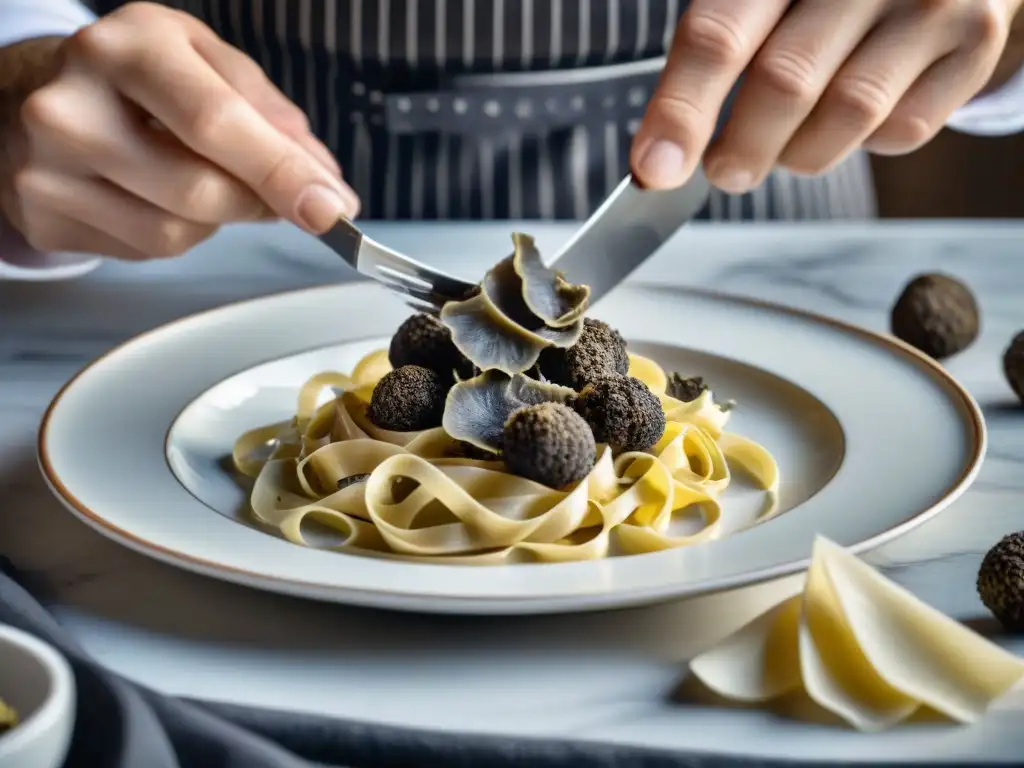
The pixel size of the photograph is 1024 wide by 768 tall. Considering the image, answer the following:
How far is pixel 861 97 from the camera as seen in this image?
1.40 m

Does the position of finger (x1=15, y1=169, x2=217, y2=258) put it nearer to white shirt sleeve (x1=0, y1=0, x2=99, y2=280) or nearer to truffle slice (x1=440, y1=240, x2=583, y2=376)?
white shirt sleeve (x1=0, y1=0, x2=99, y2=280)

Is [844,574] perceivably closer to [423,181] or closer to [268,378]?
[268,378]

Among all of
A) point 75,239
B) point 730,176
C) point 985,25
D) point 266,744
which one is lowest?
point 75,239

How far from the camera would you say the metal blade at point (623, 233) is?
1.44 meters

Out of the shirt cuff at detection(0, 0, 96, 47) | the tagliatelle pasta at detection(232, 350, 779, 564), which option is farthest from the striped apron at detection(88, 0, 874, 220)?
the tagliatelle pasta at detection(232, 350, 779, 564)

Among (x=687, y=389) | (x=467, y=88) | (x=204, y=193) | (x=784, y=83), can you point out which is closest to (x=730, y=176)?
(x=784, y=83)

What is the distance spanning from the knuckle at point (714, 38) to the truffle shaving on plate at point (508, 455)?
27 cm

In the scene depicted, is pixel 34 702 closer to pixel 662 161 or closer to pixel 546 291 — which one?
pixel 546 291

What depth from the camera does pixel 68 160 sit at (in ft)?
5.09

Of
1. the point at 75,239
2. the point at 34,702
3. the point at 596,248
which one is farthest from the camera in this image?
the point at 75,239

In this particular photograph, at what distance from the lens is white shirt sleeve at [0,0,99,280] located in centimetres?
189

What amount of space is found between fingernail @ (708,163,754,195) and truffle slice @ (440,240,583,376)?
282 millimetres

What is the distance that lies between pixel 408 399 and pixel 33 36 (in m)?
1.05

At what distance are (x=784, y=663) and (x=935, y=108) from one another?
82 centimetres
